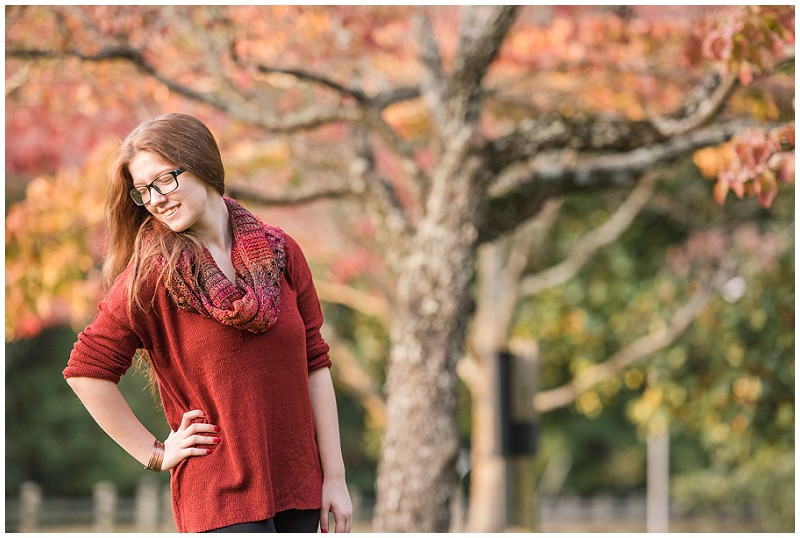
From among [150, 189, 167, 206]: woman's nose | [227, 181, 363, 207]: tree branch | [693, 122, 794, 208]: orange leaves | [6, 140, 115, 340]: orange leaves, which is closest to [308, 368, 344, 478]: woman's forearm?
[150, 189, 167, 206]: woman's nose

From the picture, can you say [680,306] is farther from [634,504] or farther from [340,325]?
[634,504]

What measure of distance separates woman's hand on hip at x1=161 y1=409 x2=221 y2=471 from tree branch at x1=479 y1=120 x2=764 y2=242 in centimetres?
332

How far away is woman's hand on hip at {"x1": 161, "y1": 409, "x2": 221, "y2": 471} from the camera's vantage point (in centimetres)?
223

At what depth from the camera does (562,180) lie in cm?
562

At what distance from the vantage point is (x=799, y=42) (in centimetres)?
424

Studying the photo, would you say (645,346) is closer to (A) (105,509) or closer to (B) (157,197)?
(B) (157,197)

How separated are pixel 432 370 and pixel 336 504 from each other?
9.75 feet

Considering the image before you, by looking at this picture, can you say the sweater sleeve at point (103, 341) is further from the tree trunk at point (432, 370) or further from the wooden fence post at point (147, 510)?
the wooden fence post at point (147, 510)

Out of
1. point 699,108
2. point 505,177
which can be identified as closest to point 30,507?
point 505,177

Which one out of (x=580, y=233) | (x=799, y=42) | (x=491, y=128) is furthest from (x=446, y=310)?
(x=580, y=233)

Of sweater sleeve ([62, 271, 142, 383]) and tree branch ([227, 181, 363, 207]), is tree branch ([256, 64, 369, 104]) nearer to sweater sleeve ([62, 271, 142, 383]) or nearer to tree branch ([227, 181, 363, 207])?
tree branch ([227, 181, 363, 207])

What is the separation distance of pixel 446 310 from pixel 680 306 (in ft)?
18.2

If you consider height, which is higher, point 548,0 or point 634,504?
point 548,0

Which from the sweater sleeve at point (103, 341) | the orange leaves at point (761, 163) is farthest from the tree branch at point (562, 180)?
the sweater sleeve at point (103, 341)
